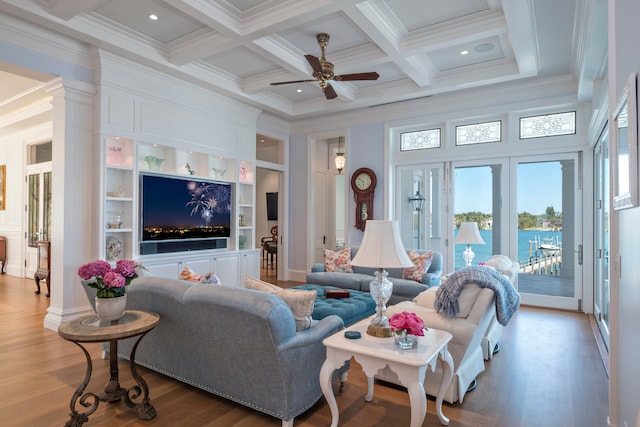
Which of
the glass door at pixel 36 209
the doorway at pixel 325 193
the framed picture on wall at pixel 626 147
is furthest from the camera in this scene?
the doorway at pixel 325 193

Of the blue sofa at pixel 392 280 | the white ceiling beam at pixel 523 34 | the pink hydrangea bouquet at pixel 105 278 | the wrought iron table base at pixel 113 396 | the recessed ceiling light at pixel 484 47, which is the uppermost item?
the recessed ceiling light at pixel 484 47

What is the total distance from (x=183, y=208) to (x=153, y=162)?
781 mm

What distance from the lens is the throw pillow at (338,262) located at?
574 centimetres

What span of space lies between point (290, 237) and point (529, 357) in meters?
5.15

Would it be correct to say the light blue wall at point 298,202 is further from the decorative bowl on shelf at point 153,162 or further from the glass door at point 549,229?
the glass door at point 549,229

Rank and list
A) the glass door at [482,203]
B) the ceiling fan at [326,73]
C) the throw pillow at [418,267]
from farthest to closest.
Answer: the glass door at [482,203] → the throw pillow at [418,267] → the ceiling fan at [326,73]

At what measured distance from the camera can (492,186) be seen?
6.02m

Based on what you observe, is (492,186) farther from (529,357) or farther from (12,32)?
(12,32)

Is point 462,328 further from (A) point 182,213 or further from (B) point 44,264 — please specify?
(B) point 44,264

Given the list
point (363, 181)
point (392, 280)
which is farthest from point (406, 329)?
point (363, 181)

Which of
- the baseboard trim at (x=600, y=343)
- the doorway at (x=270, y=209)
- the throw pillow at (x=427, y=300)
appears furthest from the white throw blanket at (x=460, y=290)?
the doorway at (x=270, y=209)

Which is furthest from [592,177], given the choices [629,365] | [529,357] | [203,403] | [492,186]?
[203,403]

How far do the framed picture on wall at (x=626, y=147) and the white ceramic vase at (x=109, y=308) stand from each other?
285 centimetres

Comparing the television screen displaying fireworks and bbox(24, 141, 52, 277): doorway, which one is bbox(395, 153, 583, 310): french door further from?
bbox(24, 141, 52, 277): doorway
